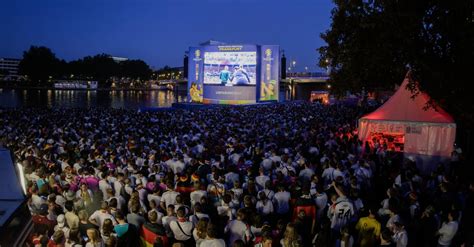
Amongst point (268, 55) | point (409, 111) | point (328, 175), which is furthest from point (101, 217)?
point (268, 55)

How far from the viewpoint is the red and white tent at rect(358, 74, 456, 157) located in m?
12.6

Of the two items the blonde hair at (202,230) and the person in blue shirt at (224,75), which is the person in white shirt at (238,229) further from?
the person in blue shirt at (224,75)

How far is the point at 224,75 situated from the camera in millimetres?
43469

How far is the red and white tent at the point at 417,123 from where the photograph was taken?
1264 cm

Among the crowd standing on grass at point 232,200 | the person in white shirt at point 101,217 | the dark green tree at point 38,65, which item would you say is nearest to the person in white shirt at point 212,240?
the crowd standing on grass at point 232,200

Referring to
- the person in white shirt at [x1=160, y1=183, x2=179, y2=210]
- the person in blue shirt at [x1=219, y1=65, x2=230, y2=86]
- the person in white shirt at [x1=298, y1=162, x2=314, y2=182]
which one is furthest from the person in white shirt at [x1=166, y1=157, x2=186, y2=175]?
the person in blue shirt at [x1=219, y1=65, x2=230, y2=86]

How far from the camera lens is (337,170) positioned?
29.4ft

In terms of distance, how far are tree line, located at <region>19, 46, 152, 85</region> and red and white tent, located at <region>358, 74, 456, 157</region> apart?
442ft

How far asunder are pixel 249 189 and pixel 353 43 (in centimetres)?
1076

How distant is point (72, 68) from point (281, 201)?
156 metres

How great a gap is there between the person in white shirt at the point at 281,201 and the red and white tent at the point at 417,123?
7.79 m

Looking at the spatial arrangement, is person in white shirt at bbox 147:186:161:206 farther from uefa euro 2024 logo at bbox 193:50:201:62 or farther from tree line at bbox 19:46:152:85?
tree line at bbox 19:46:152:85

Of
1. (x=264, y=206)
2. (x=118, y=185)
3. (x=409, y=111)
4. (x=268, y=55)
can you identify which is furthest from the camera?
(x=268, y=55)

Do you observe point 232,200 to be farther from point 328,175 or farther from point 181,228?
point 328,175
